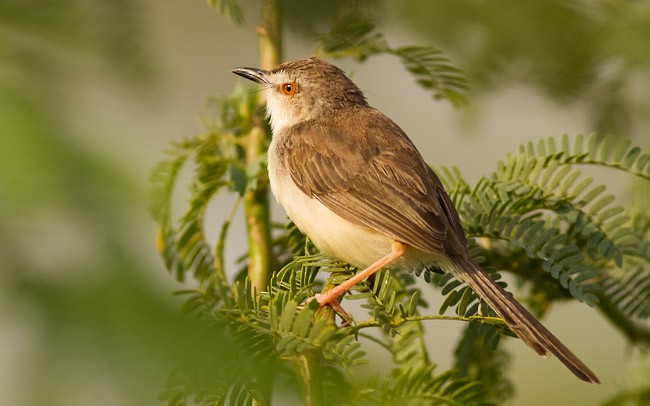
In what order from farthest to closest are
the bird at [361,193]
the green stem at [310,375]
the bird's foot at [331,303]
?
the bird at [361,193] → the bird's foot at [331,303] → the green stem at [310,375]

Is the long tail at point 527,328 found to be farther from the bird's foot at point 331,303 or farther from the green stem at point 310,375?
the green stem at point 310,375

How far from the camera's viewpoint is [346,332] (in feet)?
5.05

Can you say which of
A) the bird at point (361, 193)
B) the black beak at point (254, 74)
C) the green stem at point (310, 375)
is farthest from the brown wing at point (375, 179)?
the green stem at point (310, 375)

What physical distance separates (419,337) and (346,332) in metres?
0.71

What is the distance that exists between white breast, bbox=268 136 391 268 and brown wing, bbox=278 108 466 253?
0.20 feet

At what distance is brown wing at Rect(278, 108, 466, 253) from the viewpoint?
2.97 metres

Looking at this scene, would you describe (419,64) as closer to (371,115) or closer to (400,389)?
(371,115)

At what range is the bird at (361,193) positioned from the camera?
2.61 meters

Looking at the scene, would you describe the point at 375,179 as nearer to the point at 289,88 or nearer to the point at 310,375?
the point at 289,88

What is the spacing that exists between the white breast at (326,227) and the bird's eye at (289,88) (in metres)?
0.66

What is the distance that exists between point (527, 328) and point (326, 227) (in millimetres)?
862

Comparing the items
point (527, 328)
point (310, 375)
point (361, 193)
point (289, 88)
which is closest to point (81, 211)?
point (310, 375)

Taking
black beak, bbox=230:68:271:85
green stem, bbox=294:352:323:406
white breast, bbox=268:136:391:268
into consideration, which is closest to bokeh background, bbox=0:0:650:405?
green stem, bbox=294:352:323:406

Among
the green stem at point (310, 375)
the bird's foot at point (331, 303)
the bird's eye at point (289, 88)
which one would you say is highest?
the bird's eye at point (289, 88)
